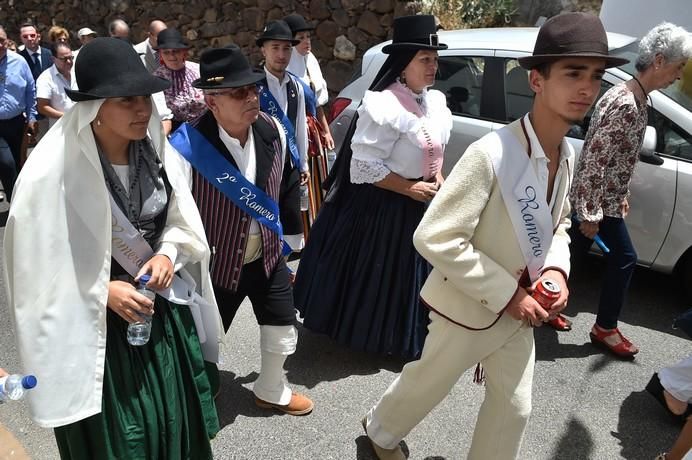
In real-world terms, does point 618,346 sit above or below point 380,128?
below

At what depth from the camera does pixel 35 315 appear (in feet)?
5.82

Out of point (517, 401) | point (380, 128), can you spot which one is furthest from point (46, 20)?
point (517, 401)

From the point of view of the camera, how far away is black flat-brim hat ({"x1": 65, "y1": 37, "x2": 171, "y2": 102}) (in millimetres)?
1838

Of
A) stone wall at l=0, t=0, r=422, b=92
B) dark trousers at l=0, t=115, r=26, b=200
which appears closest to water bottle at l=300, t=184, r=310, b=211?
dark trousers at l=0, t=115, r=26, b=200

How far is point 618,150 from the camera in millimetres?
3312

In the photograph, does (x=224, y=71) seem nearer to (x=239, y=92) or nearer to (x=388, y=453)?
(x=239, y=92)

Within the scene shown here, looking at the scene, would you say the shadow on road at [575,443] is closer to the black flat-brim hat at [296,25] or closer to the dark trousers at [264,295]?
the dark trousers at [264,295]

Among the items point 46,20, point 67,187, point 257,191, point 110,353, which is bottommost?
point 46,20

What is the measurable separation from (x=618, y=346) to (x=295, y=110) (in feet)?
8.49

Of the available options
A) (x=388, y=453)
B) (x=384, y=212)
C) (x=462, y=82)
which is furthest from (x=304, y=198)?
(x=388, y=453)

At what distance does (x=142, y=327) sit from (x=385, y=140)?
61.9 inches

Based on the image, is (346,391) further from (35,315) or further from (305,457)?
(35,315)

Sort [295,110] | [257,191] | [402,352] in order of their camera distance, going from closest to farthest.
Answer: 1. [257,191]
2. [402,352]
3. [295,110]

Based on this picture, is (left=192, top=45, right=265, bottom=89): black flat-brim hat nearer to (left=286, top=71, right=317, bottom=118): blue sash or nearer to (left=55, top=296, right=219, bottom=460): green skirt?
(left=55, top=296, right=219, bottom=460): green skirt
